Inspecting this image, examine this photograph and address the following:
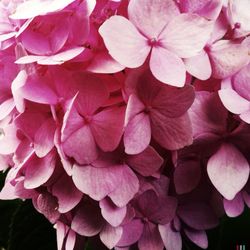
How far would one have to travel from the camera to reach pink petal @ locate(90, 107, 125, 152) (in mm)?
292

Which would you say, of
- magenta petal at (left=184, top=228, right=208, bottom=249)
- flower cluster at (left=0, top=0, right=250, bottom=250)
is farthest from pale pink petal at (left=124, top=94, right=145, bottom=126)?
magenta petal at (left=184, top=228, right=208, bottom=249)

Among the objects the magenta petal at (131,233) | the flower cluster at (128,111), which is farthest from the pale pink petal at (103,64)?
the magenta petal at (131,233)

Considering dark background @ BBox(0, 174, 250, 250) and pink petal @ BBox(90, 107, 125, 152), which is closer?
pink petal @ BBox(90, 107, 125, 152)

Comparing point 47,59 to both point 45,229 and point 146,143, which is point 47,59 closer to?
point 146,143

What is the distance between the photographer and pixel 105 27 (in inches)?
11.1

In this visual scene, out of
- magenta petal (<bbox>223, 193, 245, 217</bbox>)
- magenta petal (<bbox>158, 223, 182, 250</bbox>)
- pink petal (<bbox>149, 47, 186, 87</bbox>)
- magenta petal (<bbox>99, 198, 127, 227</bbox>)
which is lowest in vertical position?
magenta petal (<bbox>158, 223, 182, 250</bbox>)

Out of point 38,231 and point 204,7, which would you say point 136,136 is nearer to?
point 204,7

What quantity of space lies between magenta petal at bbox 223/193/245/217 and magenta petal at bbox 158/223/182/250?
0.04 m

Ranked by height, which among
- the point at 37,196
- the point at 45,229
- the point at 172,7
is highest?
the point at 172,7

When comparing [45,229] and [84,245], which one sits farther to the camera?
[45,229]

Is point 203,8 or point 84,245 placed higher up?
point 203,8

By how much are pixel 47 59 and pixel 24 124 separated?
1.7 inches

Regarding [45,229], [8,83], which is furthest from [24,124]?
[45,229]

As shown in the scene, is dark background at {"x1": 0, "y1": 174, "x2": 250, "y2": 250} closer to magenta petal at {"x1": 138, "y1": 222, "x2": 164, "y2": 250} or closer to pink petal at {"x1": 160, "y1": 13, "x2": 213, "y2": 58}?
magenta petal at {"x1": 138, "y1": 222, "x2": 164, "y2": 250}
